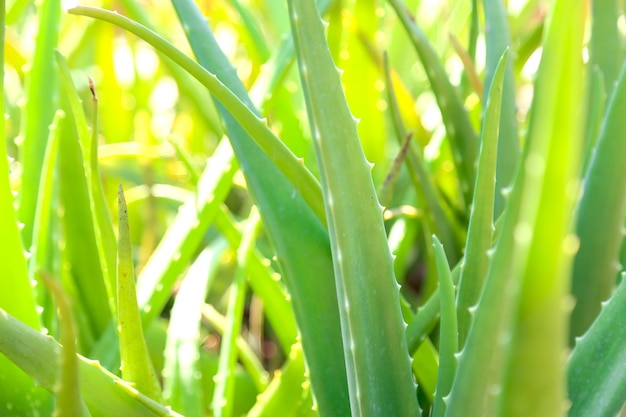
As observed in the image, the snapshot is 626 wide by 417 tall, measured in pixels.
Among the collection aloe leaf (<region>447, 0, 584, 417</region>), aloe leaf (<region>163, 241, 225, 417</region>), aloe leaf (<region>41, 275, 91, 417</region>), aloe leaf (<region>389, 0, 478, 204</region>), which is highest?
aloe leaf (<region>389, 0, 478, 204</region>)

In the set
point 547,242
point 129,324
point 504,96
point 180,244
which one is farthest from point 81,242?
point 547,242

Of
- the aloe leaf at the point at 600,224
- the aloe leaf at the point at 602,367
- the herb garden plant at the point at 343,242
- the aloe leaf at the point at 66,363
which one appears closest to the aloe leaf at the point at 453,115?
the herb garden plant at the point at 343,242

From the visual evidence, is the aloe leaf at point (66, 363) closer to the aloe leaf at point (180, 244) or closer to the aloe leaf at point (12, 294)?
the aloe leaf at point (12, 294)

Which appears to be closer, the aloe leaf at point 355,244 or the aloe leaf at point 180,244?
the aloe leaf at point 355,244

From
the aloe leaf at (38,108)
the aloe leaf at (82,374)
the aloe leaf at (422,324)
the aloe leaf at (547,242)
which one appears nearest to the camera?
the aloe leaf at (547,242)

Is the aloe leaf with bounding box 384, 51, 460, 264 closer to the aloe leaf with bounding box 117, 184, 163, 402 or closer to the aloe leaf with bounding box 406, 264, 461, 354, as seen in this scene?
the aloe leaf with bounding box 406, 264, 461, 354

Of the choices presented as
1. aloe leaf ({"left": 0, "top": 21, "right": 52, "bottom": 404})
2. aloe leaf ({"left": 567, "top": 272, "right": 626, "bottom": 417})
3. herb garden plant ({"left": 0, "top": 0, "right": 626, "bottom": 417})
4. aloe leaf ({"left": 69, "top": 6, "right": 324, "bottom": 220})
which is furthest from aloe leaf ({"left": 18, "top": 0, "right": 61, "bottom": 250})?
aloe leaf ({"left": 567, "top": 272, "right": 626, "bottom": 417})

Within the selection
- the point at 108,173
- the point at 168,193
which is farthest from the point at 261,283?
Answer: the point at 108,173
